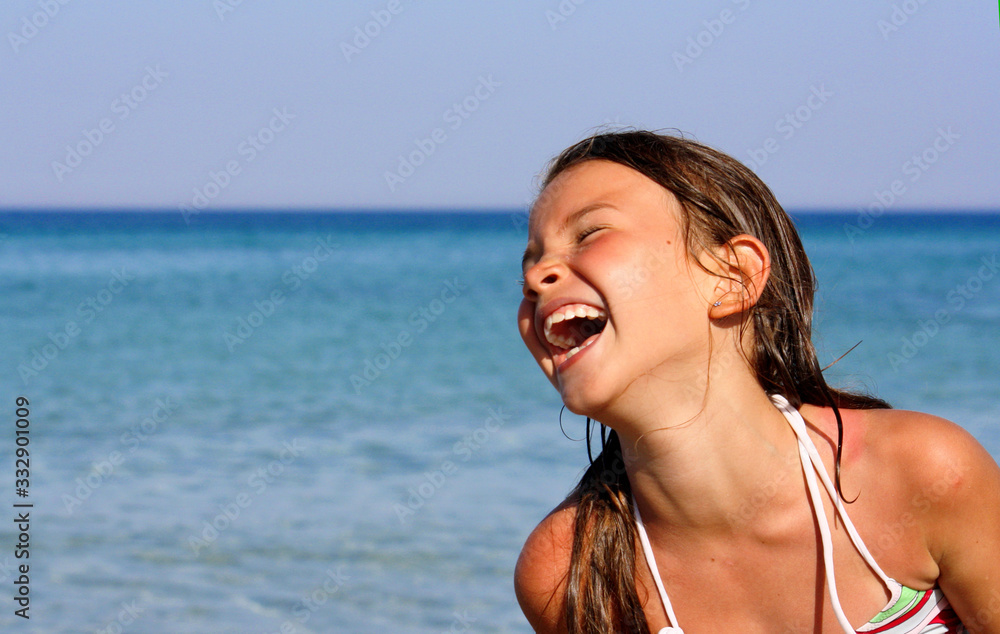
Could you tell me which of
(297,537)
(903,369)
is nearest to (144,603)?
(297,537)

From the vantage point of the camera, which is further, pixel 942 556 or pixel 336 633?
pixel 336 633

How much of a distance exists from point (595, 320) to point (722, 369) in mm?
315

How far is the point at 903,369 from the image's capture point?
10.2m

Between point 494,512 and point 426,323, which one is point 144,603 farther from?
point 426,323
